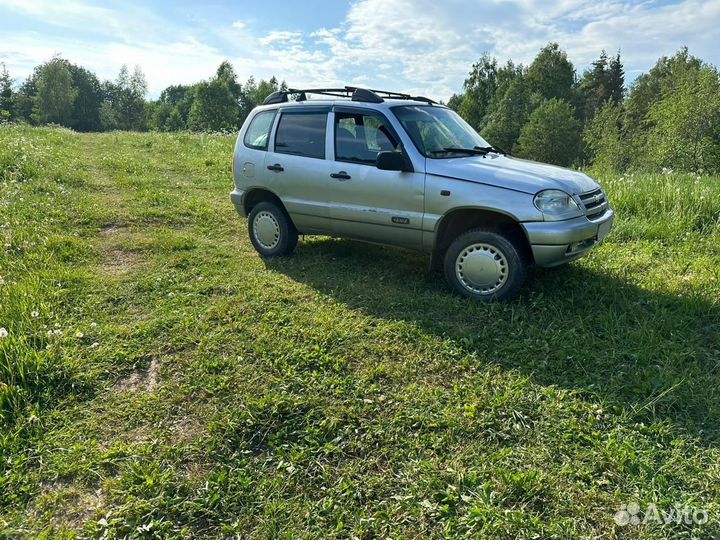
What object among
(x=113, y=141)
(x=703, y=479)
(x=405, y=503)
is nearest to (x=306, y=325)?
(x=405, y=503)

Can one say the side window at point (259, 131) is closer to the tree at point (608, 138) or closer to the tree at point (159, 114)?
the tree at point (608, 138)

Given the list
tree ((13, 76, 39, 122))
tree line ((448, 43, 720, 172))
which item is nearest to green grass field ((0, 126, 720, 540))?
tree line ((448, 43, 720, 172))

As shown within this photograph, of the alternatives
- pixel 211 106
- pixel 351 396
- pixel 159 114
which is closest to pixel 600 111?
pixel 211 106

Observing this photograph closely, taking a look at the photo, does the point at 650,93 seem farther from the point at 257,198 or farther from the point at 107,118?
the point at 107,118

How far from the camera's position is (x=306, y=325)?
418 centimetres

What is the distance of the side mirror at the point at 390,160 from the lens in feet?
15.3

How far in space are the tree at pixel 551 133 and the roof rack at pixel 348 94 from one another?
45831 millimetres

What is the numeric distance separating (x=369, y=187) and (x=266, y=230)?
1.75 meters

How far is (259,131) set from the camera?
611 cm

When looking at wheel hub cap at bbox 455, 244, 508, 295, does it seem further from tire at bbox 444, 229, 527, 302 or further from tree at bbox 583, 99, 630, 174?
tree at bbox 583, 99, 630, 174

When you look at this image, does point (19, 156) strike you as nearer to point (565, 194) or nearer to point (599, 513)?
point (565, 194)

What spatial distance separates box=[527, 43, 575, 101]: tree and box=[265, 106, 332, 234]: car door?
57.9m

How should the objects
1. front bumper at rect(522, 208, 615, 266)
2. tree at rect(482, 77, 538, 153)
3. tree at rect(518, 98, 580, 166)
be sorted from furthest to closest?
tree at rect(482, 77, 538, 153) → tree at rect(518, 98, 580, 166) → front bumper at rect(522, 208, 615, 266)

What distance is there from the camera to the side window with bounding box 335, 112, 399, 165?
16.4ft
